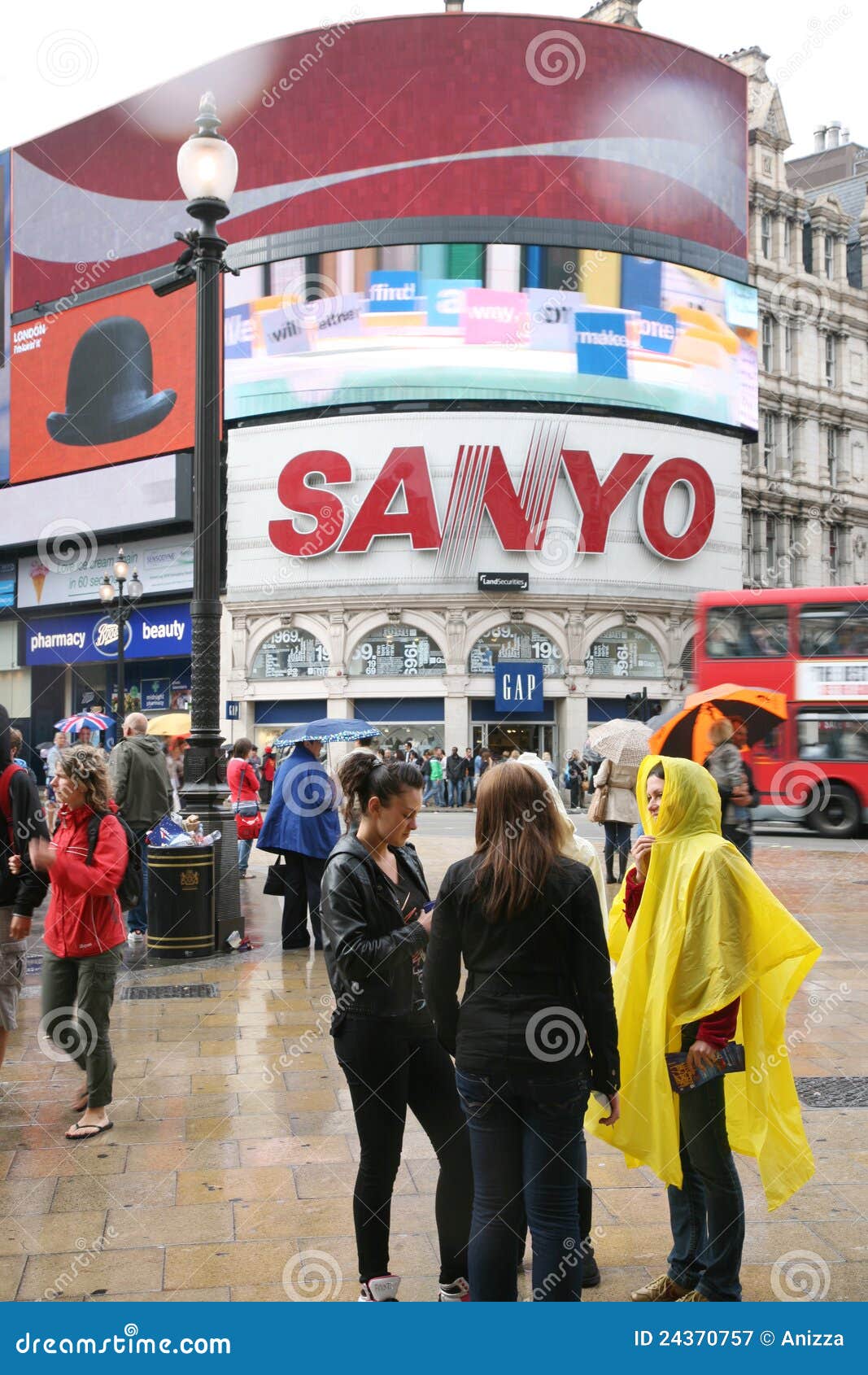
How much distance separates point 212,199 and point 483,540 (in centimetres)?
3042

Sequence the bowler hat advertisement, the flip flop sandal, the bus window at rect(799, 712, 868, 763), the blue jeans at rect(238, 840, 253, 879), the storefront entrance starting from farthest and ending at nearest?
the bowler hat advertisement < the storefront entrance < the bus window at rect(799, 712, 868, 763) < the blue jeans at rect(238, 840, 253, 879) < the flip flop sandal

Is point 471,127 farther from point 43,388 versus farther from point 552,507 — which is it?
point 43,388

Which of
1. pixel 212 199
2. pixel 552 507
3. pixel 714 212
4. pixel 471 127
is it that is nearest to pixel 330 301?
pixel 471 127

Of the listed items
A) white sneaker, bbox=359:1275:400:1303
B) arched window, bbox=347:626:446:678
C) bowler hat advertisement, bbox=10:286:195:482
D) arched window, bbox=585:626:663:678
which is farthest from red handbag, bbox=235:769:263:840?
bowler hat advertisement, bbox=10:286:195:482

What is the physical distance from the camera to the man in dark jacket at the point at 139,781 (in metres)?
10.1

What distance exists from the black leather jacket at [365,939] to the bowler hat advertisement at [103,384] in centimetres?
4179

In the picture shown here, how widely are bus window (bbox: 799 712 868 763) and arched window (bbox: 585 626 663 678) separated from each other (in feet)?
62.2

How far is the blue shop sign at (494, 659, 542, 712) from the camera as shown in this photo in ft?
131

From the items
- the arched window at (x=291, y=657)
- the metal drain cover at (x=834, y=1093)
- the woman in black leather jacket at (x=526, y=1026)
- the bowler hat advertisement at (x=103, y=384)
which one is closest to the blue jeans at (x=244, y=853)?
the metal drain cover at (x=834, y=1093)

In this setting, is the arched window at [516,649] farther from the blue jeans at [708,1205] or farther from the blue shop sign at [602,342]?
the blue jeans at [708,1205]

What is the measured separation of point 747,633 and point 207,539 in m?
15.1

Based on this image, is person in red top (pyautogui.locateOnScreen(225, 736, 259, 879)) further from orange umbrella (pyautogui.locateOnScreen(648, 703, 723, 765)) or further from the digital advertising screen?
the digital advertising screen

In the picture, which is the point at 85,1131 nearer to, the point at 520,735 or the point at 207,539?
the point at 207,539

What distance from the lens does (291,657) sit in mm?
41875
